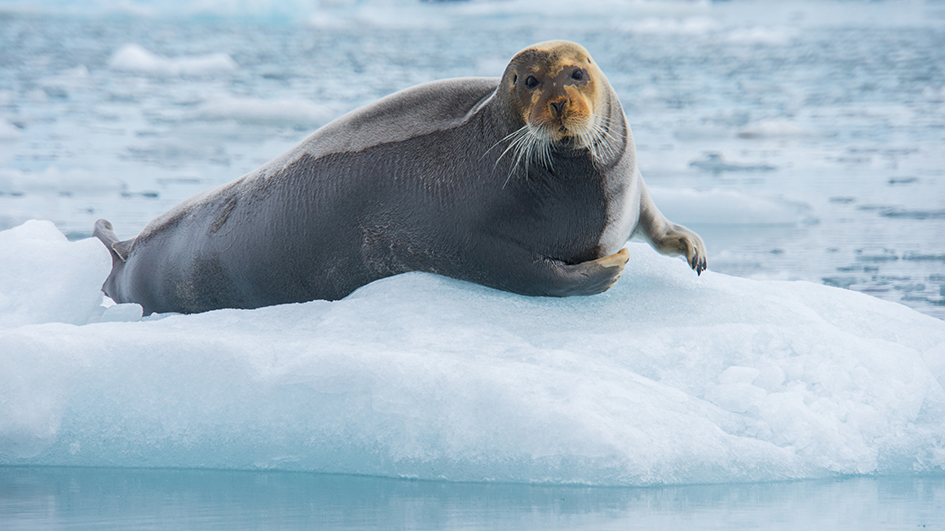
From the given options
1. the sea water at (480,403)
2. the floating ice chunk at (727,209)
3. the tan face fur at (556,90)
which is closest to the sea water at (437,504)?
the sea water at (480,403)

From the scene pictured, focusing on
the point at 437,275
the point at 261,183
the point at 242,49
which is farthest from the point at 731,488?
the point at 242,49

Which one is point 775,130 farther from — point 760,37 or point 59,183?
point 760,37

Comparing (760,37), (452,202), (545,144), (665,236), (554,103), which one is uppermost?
(554,103)

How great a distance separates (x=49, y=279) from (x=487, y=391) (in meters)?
1.86

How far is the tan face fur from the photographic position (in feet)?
8.87

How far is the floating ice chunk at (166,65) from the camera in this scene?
17922 millimetres

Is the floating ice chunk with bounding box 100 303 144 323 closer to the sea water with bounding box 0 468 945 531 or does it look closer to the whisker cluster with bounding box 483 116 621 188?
the sea water with bounding box 0 468 945 531

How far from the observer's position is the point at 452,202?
3.02 metres

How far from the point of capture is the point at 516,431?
→ 239 centimetres

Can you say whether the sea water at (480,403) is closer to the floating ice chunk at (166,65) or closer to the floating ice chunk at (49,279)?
the floating ice chunk at (49,279)

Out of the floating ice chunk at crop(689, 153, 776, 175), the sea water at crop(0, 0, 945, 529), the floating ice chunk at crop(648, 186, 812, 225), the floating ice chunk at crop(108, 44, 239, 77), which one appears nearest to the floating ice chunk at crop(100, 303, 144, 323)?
the sea water at crop(0, 0, 945, 529)

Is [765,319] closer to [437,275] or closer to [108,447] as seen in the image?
[437,275]

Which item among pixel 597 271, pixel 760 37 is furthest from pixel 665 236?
pixel 760 37

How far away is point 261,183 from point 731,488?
185 centimetres
